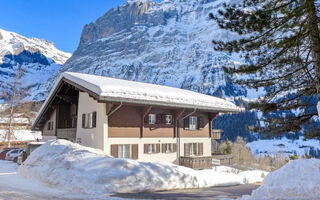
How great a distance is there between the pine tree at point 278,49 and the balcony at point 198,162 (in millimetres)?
8640

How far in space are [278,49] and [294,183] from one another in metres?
5.81

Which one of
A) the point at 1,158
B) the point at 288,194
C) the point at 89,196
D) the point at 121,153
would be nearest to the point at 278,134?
the point at 288,194

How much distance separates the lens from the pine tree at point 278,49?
33.6 ft

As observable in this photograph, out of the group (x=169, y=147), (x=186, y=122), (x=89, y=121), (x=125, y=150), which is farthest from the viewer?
(x=186, y=122)

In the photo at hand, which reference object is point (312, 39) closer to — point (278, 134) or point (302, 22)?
point (302, 22)

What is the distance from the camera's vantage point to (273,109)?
12180mm

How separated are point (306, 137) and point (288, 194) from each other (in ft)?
17.3

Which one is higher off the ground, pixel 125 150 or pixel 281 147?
pixel 125 150

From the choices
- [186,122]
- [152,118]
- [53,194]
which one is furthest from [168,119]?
[53,194]

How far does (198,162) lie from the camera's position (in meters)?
20.7

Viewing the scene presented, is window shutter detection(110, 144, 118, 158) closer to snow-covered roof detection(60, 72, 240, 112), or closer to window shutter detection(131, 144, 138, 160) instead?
window shutter detection(131, 144, 138, 160)

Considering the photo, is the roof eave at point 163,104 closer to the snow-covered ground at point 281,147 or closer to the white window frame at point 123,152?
the white window frame at point 123,152

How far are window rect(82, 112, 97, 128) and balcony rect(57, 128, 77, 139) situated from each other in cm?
151

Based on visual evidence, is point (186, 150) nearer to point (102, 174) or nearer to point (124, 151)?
point (124, 151)
